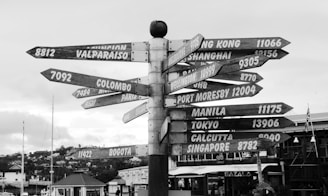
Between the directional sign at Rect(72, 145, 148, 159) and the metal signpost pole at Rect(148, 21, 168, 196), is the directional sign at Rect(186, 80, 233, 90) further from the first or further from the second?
the directional sign at Rect(72, 145, 148, 159)

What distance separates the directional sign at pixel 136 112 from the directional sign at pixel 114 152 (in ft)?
2.27

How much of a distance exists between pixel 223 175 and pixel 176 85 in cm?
3153

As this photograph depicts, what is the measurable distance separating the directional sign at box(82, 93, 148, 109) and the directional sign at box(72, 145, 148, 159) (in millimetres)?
925

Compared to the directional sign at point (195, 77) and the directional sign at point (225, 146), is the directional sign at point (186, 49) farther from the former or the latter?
the directional sign at point (225, 146)

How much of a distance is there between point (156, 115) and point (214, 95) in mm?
1326

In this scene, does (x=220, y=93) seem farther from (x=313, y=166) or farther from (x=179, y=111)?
(x=313, y=166)

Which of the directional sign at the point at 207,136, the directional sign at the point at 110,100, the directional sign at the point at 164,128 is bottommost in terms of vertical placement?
the directional sign at the point at 207,136

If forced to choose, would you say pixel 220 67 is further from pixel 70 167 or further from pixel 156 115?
pixel 70 167

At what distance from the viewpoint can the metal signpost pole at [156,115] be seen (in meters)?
8.76

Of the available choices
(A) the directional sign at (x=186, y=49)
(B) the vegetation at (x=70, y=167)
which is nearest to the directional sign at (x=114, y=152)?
(A) the directional sign at (x=186, y=49)

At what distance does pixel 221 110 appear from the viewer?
331 inches

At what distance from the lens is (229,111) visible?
27.5ft

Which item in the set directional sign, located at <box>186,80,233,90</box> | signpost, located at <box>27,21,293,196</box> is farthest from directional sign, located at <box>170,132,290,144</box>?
directional sign, located at <box>186,80,233,90</box>

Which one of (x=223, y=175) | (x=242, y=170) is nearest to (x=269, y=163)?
(x=242, y=170)
